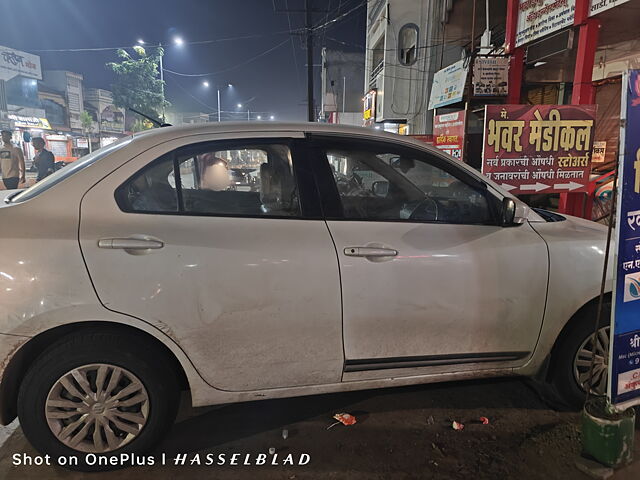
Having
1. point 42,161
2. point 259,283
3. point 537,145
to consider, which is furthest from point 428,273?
point 42,161

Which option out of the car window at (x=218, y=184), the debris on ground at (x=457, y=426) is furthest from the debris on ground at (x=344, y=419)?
the car window at (x=218, y=184)

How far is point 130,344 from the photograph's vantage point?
2.29m

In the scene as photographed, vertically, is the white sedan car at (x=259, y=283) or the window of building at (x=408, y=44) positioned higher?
the window of building at (x=408, y=44)

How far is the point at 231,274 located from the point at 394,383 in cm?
121

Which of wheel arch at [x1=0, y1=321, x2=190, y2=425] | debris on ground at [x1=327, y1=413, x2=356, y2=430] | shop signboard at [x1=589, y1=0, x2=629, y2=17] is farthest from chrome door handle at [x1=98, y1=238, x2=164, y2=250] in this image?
shop signboard at [x1=589, y1=0, x2=629, y2=17]

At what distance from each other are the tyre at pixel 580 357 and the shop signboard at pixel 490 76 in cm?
738

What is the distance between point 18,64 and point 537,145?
43.0m

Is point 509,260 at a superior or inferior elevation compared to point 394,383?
superior

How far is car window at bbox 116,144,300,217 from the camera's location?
2.36 metres

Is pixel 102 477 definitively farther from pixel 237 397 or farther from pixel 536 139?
pixel 536 139

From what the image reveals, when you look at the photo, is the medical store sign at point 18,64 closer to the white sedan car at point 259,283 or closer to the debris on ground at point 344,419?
the white sedan car at point 259,283

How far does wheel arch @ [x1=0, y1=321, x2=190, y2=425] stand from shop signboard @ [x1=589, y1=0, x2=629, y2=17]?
7.80 meters

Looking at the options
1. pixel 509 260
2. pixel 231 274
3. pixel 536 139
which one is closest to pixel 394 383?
A: pixel 509 260

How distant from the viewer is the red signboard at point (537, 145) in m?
5.53
